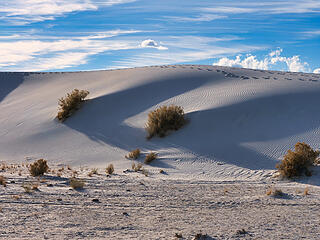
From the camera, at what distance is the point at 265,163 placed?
15.6m

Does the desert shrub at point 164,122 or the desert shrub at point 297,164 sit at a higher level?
the desert shrub at point 164,122

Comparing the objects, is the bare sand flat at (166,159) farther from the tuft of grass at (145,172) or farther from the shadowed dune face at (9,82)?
the shadowed dune face at (9,82)

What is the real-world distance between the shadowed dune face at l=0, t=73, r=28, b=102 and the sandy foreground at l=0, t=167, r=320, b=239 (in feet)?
108

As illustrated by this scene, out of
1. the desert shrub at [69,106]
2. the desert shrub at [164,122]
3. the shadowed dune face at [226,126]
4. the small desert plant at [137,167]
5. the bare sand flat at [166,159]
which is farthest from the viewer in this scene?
the desert shrub at [69,106]

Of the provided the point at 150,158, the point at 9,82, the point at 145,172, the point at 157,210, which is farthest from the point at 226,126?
the point at 9,82

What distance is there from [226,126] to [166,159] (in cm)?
432

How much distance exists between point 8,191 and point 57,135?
41.6 feet

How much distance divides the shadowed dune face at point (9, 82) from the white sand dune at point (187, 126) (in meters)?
11.9

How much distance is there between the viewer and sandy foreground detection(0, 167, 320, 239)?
23.8 feet

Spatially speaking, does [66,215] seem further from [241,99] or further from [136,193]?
[241,99]

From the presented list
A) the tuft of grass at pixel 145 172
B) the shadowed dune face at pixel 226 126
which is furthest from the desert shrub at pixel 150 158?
the shadowed dune face at pixel 226 126

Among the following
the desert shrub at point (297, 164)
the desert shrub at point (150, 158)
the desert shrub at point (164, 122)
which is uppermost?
the desert shrub at point (164, 122)

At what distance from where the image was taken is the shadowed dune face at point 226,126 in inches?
677

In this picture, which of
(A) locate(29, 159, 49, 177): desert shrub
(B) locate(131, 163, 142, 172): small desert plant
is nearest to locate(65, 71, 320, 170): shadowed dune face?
(B) locate(131, 163, 142, 172): small desert plant
